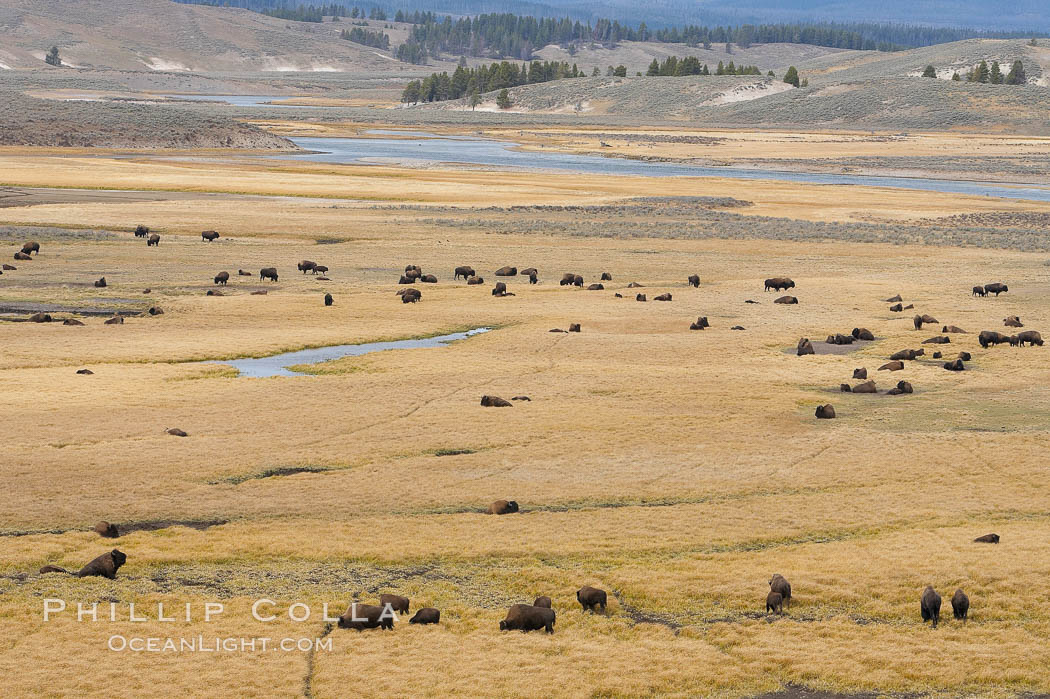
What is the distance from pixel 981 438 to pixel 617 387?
876cm

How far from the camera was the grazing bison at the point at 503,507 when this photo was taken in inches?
899

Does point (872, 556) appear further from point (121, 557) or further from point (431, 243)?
point (431, 243)

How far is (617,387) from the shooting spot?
32969 millimetres

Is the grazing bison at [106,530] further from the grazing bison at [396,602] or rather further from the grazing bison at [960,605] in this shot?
the grazing bison at [960,605]

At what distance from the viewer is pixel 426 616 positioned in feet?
59.0

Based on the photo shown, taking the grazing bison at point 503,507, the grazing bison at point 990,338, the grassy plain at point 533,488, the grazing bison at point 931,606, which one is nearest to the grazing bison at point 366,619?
the grassy plain at point 533,488

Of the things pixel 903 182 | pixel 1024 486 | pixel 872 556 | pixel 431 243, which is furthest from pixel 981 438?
pixel 903 182

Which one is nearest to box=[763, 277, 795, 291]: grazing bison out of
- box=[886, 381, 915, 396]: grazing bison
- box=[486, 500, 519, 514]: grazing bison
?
box=[886, 381, 915, 396]: grazing bison

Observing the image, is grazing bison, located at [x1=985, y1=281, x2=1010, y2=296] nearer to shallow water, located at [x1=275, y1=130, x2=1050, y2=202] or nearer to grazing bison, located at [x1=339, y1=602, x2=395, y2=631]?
grazing bison, located at [x1=339, y1=602, x2=395, y2=631]

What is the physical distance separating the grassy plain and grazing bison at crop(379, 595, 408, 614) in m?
0.59

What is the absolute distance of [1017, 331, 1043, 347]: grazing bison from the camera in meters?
38.8

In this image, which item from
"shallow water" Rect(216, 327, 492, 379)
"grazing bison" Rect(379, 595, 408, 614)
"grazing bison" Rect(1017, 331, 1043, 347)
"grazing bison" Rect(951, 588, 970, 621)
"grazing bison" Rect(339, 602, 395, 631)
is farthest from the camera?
"grazing bison" Rect(1017, 331, 1043, 347)

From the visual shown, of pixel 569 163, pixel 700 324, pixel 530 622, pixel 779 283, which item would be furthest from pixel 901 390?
pixel 569 163

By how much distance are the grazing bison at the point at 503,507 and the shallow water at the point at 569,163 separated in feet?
250
